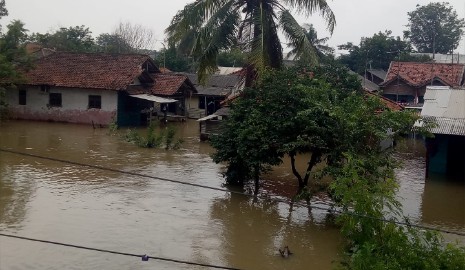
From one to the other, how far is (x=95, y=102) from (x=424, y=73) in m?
22.9

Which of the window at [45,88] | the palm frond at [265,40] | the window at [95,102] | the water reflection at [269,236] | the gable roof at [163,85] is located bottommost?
the water reflection at [269,236]

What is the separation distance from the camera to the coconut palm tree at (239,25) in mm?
17344

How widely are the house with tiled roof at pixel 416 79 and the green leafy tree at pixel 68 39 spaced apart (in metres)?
25.0

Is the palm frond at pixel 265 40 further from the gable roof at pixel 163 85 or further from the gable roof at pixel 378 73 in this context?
the gable roof at pixel 378 73

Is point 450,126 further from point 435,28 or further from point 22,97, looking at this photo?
point 435,28

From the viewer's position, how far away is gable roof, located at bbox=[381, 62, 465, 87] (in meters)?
36.8

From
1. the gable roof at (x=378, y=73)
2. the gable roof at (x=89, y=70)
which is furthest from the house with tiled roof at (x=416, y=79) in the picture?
the gable roof at (x=89, y=70)

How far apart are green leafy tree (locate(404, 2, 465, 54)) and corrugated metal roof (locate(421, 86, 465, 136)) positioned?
140 feet

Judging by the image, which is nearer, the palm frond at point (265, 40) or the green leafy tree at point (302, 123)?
the green leafy tree at point (302, 123)

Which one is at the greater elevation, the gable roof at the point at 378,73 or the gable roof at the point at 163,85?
the gable roof at the point at 378,73

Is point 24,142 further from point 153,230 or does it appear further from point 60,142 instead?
point 153,230

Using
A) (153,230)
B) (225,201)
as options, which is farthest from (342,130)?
(153,230)

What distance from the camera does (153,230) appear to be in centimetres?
1188

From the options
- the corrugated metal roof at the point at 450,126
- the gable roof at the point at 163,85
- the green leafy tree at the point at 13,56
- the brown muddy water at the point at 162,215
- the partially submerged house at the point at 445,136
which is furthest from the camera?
the gable roof at the point at 163,85
